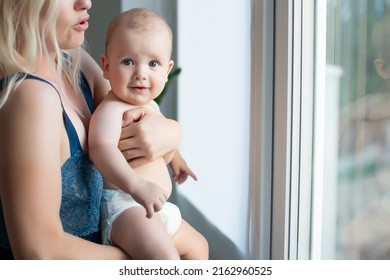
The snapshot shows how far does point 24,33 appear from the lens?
0.93 m

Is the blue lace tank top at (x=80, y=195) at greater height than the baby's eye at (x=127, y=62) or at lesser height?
lesser

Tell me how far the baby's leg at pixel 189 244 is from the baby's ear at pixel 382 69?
1.38 feet

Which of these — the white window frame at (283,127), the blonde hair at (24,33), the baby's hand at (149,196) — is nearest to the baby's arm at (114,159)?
the baby's hand at (149,196)

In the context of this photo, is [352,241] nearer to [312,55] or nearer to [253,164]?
[253,164]

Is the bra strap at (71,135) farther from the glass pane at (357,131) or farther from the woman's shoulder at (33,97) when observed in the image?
the glass pane at (357,131)

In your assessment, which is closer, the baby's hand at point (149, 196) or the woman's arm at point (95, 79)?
the baby's hand at point (149, 196)

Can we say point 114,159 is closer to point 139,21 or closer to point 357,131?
point 139,21

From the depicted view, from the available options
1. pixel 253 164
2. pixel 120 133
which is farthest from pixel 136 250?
A: pixel 253 164

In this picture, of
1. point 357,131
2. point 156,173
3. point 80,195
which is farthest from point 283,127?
point 80,195

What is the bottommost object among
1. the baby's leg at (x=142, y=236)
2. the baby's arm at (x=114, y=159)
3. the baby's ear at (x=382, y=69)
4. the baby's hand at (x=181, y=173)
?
the baby's leg at (x=142, y=236)

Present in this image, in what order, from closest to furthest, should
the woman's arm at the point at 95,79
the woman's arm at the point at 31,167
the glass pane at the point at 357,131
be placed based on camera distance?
the woman's arm at the point at 31,167, the glass pane at the point at 357,131, the woman's arm at the point at 95,79

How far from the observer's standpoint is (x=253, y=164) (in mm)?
1170

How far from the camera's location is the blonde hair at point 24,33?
91cm

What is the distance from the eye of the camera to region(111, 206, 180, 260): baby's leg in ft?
3.00
